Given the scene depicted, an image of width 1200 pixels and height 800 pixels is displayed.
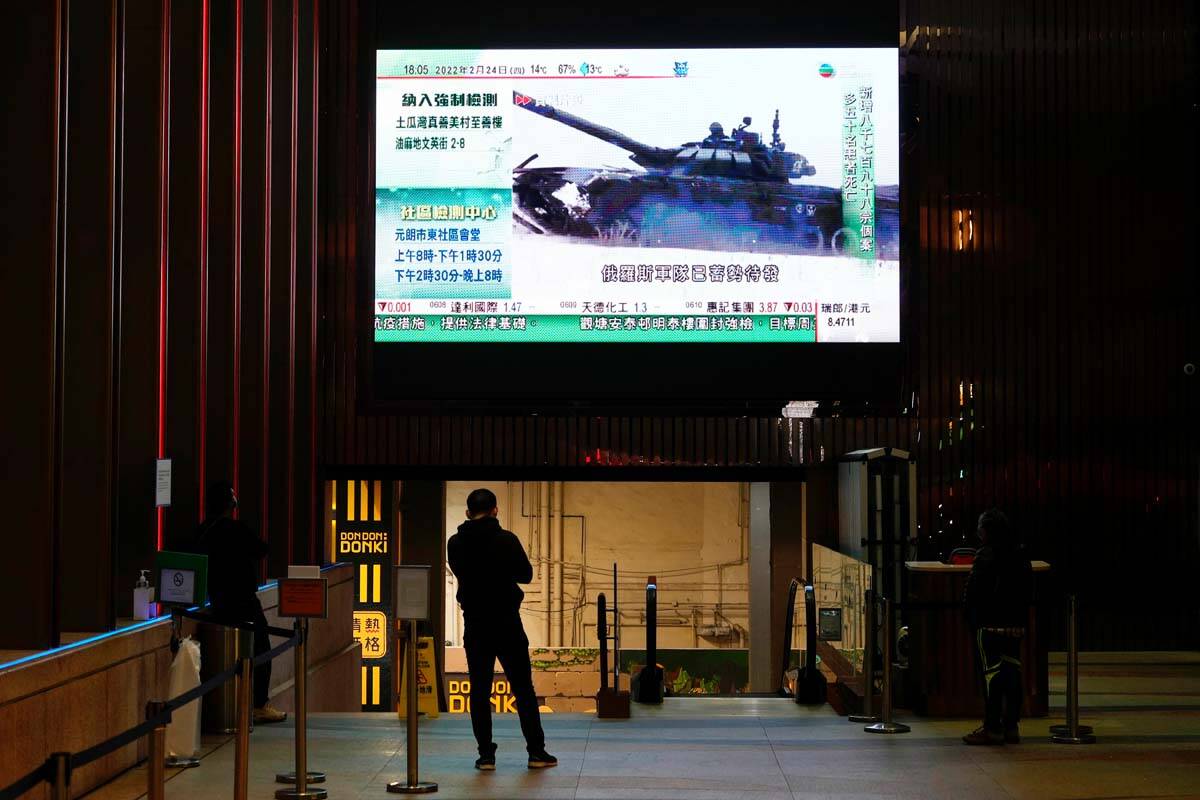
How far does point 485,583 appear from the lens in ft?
25.9

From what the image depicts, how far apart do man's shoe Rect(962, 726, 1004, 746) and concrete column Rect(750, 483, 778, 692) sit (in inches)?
356

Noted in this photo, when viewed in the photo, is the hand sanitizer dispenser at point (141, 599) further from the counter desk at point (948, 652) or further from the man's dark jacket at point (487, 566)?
Answer: the counter desk at point (948, 652)

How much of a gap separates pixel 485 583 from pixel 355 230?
6.50 metres

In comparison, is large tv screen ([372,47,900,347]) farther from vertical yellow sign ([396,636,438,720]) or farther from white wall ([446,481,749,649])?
white wall ([446,481,749,649])

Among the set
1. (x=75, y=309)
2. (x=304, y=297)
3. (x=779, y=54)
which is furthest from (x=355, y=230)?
(x=75, y=309)

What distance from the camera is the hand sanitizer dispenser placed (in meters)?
8.49

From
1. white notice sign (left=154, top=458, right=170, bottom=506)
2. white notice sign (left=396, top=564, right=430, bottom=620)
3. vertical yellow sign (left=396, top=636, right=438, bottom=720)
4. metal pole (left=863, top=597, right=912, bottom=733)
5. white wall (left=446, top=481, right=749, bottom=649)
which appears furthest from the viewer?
white wall (left=446, top=481, right=749, bottom=649)

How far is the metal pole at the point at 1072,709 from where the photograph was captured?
893 centimetres

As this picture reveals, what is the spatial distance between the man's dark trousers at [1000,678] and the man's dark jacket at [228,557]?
460cm

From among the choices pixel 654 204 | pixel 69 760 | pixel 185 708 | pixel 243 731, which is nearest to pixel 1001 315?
pixel 654 204

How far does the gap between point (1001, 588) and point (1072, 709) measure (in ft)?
3.10

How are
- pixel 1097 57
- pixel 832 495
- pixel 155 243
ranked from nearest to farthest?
1. pixel 155 243
2. pixel 832 495
3. pixel 1097 57

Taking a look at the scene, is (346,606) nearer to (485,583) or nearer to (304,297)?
(304,297)

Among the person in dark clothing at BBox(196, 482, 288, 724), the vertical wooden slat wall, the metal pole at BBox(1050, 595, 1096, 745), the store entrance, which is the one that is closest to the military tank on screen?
the vertical wooden slat wall
